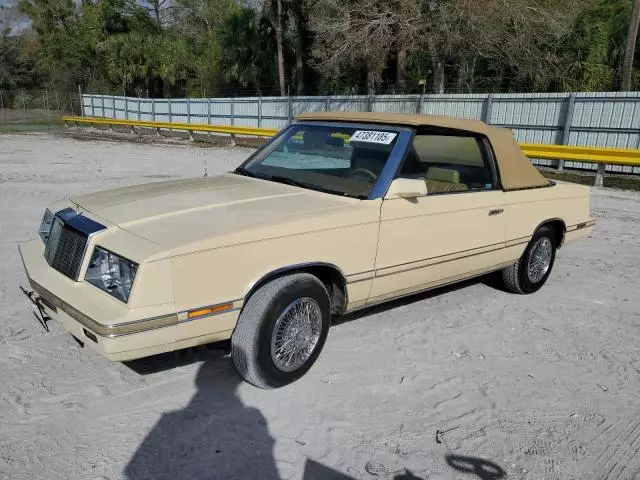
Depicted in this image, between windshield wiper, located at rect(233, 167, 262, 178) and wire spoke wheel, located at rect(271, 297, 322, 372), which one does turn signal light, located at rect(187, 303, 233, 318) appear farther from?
windshield wiper, located at rect(233, 167, 262, 178)

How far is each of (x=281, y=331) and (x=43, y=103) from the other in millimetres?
47652

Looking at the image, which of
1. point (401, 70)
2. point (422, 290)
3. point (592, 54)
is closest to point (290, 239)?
point (422, 290)

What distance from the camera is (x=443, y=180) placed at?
440 centimetres

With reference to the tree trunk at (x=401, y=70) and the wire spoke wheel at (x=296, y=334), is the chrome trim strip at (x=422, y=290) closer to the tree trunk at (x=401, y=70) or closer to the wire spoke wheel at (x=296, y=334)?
the wire spoke wheel at (x=296, y=334)

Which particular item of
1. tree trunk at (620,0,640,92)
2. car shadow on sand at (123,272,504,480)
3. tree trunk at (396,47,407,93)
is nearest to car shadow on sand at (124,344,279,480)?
car shadow on sand at (123,272,504,480)

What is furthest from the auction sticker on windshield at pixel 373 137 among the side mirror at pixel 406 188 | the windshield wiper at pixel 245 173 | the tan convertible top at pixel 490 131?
the windshield wiper at pixel 245 173

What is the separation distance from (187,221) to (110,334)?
2.60 feet

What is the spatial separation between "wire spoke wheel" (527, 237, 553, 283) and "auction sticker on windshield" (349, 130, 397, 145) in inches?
81.3

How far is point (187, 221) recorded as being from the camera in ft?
10.3

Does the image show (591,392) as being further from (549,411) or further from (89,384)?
(89,384)

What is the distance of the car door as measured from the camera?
376cm

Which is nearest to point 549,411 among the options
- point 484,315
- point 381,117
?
point 484,315

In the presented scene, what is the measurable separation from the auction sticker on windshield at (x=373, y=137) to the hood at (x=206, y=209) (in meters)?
0.59

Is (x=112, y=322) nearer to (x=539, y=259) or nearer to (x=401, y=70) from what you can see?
(x=539, y=259)
